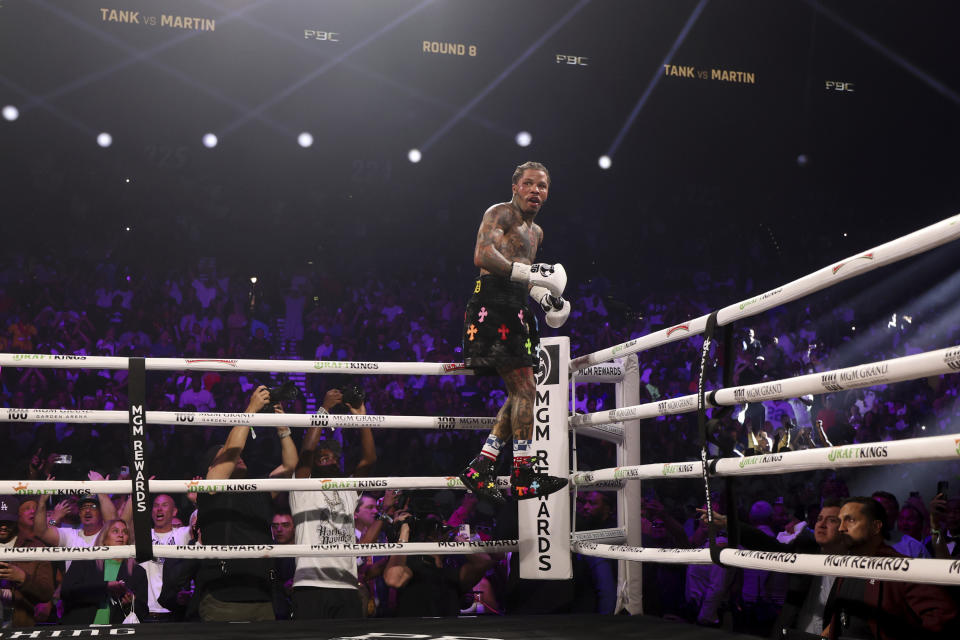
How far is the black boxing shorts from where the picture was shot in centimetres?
326

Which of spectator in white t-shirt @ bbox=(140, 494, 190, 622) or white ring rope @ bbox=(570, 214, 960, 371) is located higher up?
white ring rope @ bbox=(570, 214, 960, 371)

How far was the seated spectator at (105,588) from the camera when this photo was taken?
464 cm

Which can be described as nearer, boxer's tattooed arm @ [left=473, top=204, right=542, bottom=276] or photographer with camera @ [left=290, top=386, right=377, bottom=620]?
boxer's tattooed arm @ [left=473, top=204, right=542, bottom=276]

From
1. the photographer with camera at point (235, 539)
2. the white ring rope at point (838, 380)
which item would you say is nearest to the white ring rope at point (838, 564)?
the white ring rope at point (838, 380)

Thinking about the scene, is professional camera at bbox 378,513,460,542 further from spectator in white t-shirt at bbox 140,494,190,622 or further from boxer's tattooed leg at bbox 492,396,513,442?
spectator in white t-shirt at bbox 140,494,190,622

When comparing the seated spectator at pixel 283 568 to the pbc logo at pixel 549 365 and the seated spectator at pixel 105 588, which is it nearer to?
the seated spectator at pixel 105 588

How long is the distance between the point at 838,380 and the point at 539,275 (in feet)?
4.63

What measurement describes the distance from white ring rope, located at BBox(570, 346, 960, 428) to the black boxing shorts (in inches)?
20.4

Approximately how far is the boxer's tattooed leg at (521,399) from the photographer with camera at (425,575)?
1.33 meters

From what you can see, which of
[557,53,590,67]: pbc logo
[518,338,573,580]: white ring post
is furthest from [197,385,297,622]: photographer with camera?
[557,53,590,67]: pbc logo

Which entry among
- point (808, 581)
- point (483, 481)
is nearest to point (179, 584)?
point (483, 481)

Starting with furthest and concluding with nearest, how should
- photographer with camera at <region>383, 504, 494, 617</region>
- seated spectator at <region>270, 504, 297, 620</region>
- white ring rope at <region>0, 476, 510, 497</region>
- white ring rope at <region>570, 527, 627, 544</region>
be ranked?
seated spectator at <region>270, 504, 297, 620</region> → photographer with camera at <region>383, 504, 494, 617</region> → white ring rope at <region>570, 527, 627, 544</region> → white ring rope at <region>0, 476, 510, 497</region>

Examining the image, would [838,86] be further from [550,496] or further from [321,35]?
[550,496]

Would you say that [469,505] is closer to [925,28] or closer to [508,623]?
[508,623]
